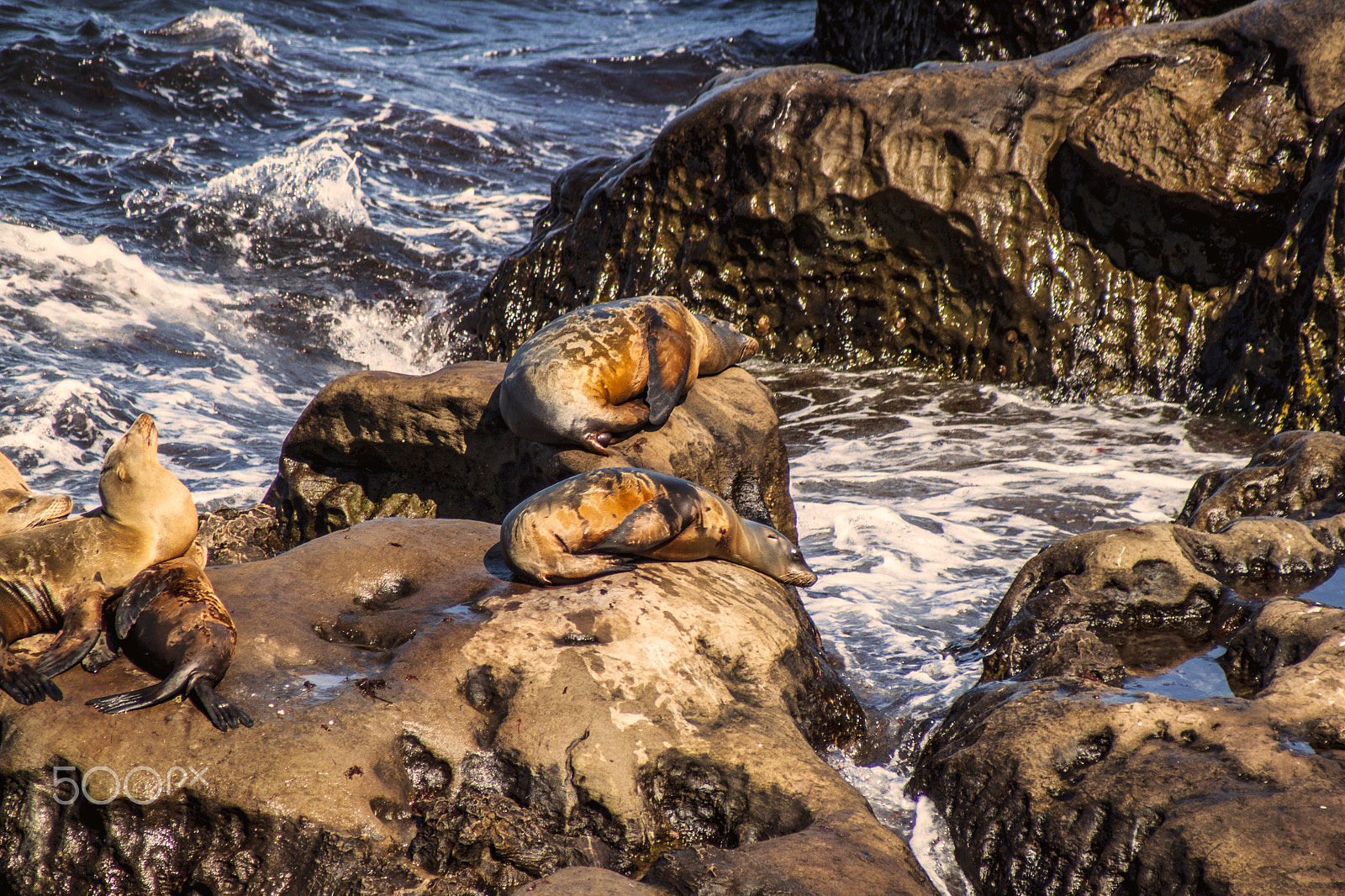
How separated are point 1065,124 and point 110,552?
315 inches

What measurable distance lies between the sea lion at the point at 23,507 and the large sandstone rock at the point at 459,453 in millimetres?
2141

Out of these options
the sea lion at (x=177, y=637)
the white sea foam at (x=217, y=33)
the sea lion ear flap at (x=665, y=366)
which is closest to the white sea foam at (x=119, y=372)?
the sea lion ear flap at (x=665, y=366)

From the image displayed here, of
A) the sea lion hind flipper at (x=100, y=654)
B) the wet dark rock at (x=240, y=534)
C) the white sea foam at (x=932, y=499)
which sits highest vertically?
the sea lion hind flipper at (x=100, y=654)

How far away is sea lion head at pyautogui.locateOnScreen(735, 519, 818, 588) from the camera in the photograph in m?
4.89

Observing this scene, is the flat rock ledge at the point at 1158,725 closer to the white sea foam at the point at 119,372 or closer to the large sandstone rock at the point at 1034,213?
the large sandstone rock at the point at 1034,213

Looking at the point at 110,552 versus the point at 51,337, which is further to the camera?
the point at 51,337

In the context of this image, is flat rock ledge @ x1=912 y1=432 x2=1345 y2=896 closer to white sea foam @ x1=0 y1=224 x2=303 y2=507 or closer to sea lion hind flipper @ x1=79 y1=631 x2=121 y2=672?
sea lion hind flipper @ x1=79 y1=631 x2=121 y2=672

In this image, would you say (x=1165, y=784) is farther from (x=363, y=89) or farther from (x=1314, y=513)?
(x=363, y=89)

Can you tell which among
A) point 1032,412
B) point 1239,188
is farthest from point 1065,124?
point 1032,412

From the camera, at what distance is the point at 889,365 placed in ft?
30.9

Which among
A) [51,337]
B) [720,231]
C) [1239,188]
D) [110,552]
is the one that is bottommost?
[51,337]

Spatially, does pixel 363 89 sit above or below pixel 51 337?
above

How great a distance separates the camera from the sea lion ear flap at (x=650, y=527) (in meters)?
4.35

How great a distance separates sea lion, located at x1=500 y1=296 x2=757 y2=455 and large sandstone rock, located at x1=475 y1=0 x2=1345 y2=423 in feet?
11.4
